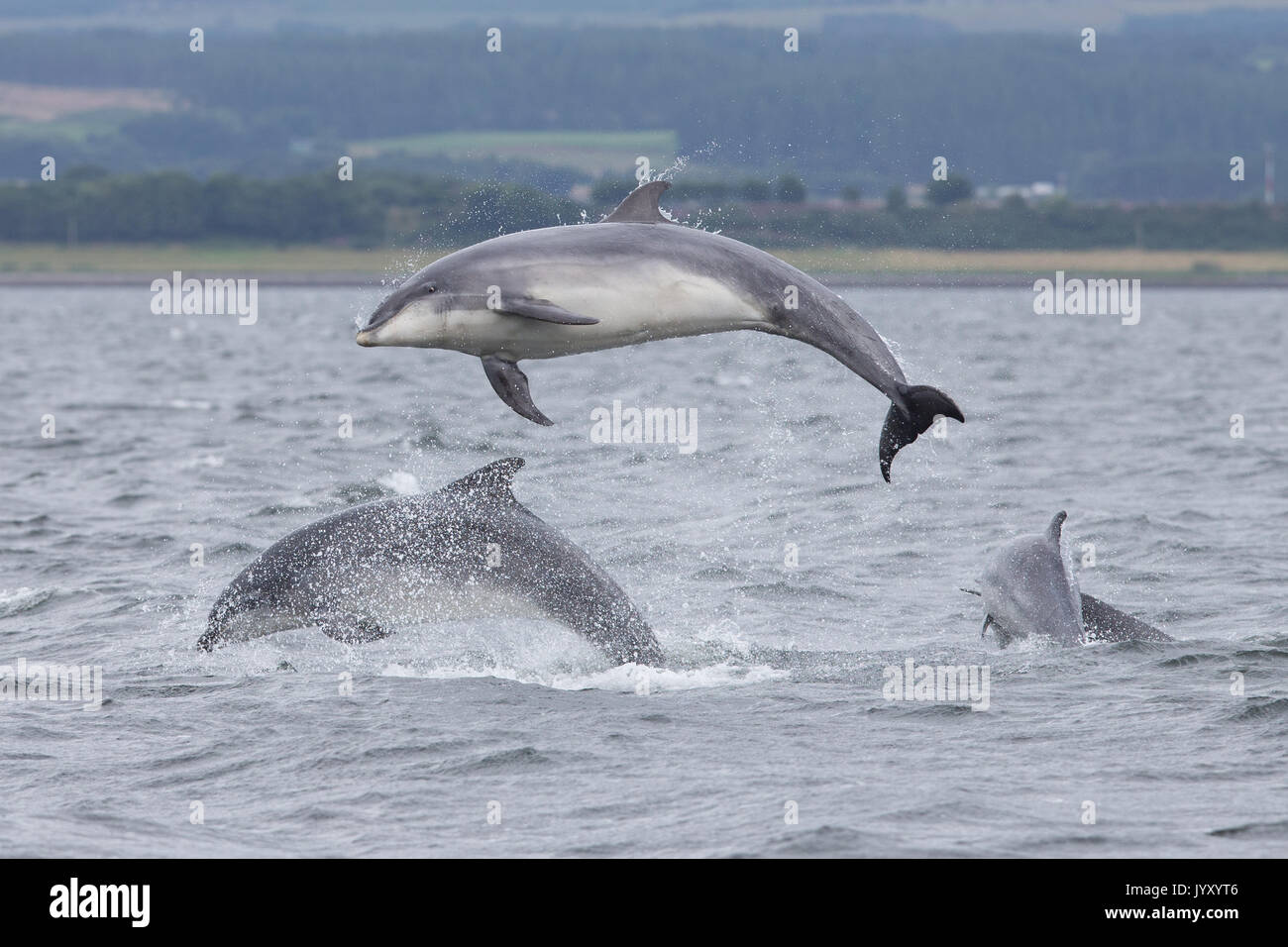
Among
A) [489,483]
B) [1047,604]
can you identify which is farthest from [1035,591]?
[489,483]

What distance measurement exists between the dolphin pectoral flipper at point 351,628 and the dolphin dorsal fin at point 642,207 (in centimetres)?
418

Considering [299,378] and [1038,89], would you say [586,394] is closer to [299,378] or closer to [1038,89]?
[299,378]

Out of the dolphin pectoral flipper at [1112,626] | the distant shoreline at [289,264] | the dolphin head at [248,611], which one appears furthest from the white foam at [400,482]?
the distant shoreline at [289,264]

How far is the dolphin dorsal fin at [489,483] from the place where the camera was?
44.6 feet

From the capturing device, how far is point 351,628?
13.6m

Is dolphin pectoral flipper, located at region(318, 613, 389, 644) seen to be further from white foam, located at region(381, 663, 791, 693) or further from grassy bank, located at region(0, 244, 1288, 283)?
grassy bank, located at region(0, 244, 1288, 283)

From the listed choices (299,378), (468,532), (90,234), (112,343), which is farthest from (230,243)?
(468,532)

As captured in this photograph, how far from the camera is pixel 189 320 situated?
97750 mm

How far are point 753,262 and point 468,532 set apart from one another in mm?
3988

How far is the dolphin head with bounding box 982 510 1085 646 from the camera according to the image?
14352 millimetres

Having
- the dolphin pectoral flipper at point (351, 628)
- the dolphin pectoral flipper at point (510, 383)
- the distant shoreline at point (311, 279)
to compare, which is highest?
the distant shoreline at point (311, 279)

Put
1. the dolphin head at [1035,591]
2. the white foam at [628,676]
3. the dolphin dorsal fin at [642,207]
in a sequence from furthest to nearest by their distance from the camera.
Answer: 1. the dolphin head at [1035,591]
2. the white foam at [628,676]
3. the dolphin dorsal fin at [642,207]

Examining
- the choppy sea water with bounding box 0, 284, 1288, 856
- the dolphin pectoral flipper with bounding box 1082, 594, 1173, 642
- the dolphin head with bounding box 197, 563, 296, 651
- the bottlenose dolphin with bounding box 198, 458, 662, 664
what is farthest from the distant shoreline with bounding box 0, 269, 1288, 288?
the bottlenose dolphin with bounding box 198, 458, 662, 664

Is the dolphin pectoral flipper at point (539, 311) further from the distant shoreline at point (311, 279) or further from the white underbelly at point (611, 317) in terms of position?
the distant shoreline at point (311, 279)
